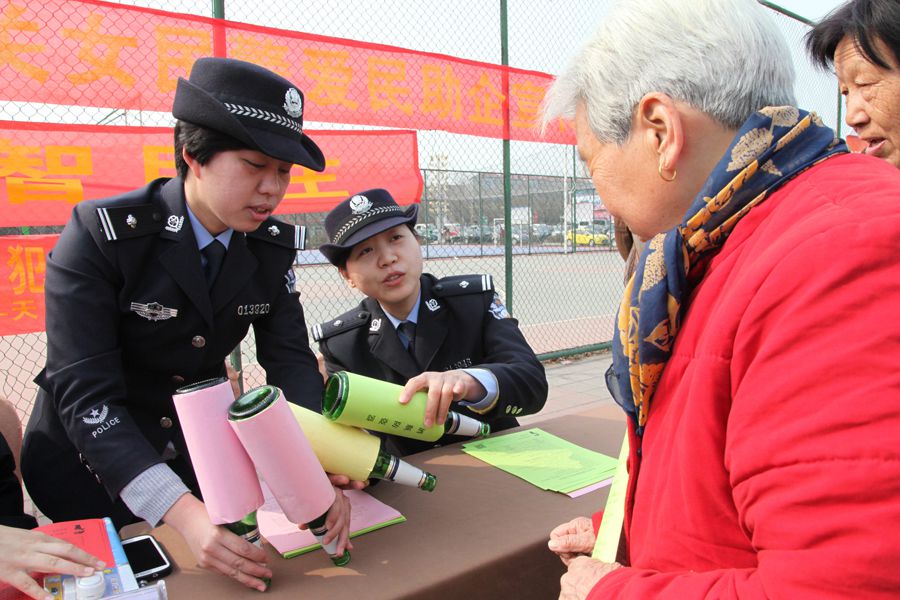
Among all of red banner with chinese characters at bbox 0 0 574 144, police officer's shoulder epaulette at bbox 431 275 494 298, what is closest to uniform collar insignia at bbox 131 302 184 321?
police officer's shoulder epaulette at bbox 431 275 494 298

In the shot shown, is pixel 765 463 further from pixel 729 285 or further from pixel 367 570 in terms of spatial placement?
pixel 367 570

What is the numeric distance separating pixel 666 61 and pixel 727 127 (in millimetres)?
114

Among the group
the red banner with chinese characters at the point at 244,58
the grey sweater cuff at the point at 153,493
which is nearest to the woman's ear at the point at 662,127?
the grey sweater cuff at the point at 153,493

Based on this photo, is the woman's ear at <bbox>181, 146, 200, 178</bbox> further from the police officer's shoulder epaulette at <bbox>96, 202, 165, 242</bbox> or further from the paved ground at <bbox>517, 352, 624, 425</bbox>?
the paved ground at <bbox>517, 352, 624, 425</bbox>

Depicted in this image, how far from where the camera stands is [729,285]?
0.68 metres

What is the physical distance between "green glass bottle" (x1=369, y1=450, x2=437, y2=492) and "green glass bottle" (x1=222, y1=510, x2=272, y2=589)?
0.27m

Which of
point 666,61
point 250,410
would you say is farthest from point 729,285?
point 250,410

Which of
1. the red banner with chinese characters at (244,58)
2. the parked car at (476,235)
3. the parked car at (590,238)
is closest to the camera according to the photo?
the red banner with chinese characters at (244,58)

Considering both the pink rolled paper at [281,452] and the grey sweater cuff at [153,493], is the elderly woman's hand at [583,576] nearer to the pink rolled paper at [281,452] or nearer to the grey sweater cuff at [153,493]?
the pink rolled paper at [281,452]

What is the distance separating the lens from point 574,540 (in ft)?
3.67

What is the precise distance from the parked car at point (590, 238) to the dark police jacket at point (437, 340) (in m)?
9.04

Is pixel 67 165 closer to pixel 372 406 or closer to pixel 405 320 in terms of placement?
pixel 405 320

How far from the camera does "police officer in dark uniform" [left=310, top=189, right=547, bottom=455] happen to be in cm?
202

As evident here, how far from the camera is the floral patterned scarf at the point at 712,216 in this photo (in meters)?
0.71
